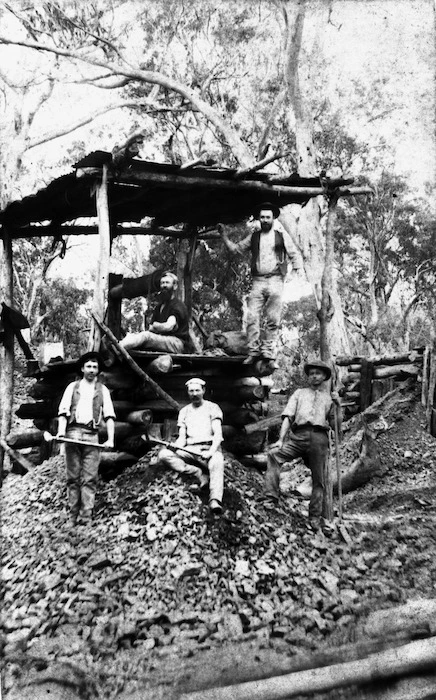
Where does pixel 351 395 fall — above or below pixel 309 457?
above

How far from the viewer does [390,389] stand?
543 inches

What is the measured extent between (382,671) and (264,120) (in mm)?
18644

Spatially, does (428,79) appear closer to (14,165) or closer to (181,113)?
(181,113)

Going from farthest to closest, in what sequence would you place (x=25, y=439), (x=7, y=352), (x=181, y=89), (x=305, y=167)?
(x=181, y=89), (x=305, y=167), (x=7, y=352), (x=25, y=439)

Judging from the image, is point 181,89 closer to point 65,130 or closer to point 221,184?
point 65,130

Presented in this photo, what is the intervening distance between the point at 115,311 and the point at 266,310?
2.17m

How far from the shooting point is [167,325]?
8414 mm

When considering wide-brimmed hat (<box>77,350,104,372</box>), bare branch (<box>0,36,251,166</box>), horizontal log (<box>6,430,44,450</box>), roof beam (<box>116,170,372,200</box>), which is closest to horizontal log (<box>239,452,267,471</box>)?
wide-brimmed hat (<box>77,350,104,372</box>)

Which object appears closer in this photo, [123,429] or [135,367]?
[135,367]

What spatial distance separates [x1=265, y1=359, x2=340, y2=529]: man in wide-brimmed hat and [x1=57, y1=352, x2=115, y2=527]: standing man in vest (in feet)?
6.65

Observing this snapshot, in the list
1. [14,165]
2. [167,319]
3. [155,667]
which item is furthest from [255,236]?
[14,165]

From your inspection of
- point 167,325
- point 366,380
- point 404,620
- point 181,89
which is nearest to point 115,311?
point 167,325

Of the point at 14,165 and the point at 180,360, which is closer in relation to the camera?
the point at 180,360

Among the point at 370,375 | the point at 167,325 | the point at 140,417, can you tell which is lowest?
the point at 140,417
